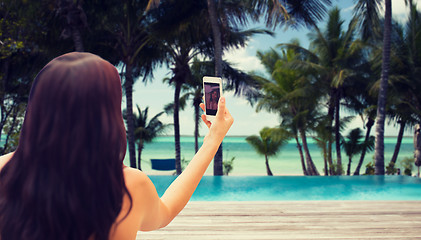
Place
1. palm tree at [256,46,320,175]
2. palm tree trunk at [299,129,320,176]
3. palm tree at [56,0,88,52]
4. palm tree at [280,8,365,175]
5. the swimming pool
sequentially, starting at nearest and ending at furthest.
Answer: the swimming pool
palm tree at [56,0,88,52]
palm tree at [256,46,320,175]
palm tree at [280,8,365,175]
palm tree trunk at [299,129,320,176]

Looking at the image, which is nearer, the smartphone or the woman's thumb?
the woman's thumb

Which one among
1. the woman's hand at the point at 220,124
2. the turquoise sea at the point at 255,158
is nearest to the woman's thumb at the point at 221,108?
the woman's hand at the point at 220,124

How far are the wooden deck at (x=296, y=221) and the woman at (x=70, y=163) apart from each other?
2.56m

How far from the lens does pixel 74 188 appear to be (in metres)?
0.69

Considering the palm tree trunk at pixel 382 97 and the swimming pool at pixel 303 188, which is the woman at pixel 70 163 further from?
the palm tree trunk at pixel 382 97

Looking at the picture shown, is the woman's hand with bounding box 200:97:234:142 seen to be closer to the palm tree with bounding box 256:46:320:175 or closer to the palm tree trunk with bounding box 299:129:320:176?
the palm tree with bounding box 256:46:320:175

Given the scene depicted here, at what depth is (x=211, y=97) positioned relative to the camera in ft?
4.00

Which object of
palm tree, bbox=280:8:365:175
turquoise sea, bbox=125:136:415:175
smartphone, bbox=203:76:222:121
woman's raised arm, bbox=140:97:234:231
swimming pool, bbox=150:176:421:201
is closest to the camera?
woman's raised arm, bbox=140:97:234:231

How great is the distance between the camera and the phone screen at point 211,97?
1163mm

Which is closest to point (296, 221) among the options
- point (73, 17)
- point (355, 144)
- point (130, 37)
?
point (73, 17)

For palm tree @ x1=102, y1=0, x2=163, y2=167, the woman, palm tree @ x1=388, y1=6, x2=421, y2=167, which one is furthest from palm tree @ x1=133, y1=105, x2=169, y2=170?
the woman

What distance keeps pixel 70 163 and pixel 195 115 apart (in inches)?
760

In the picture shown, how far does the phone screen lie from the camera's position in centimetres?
116

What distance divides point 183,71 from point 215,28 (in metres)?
4.39
